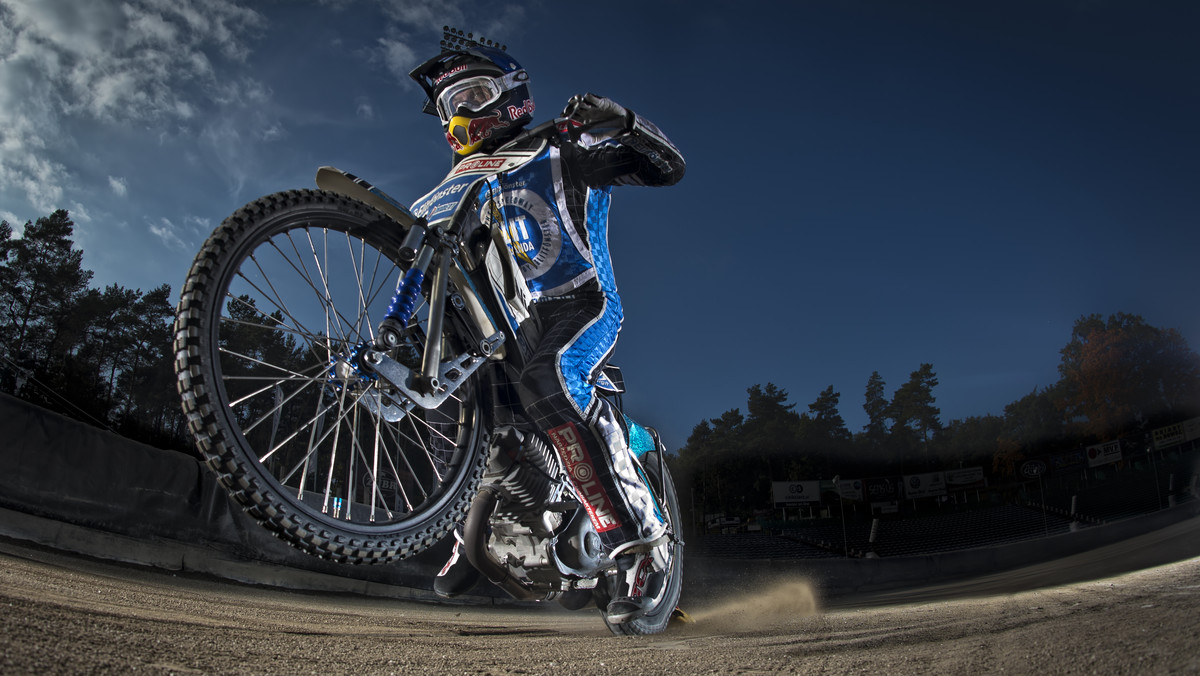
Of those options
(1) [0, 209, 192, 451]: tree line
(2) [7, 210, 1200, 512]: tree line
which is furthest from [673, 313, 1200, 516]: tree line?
(1) [0, 209, 192, 451]: tree line

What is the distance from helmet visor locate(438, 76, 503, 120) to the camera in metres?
3.71

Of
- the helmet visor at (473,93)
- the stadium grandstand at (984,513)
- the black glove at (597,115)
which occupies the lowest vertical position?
the stadium grandstand at (984,513)

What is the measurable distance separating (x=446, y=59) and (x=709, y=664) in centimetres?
367

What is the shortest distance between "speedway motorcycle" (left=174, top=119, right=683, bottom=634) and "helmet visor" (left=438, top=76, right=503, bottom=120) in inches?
18.3

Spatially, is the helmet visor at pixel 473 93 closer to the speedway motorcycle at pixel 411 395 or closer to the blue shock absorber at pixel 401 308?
the speedway motorcycle at pixel 411 395

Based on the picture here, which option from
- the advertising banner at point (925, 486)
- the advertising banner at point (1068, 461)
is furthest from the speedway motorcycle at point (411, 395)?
the advertising banner at point (1068, 461)

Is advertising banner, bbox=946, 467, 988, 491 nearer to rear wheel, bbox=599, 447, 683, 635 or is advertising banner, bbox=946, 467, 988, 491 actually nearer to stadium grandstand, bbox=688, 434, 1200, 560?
stadium grandstand, bbox=688, 434, 1200, 560

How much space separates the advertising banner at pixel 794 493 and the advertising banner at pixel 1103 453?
629 inches

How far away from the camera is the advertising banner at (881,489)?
132 feet

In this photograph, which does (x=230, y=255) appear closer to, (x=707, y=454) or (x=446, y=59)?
(x=446, y=59)

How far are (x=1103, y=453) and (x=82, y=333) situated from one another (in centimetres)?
4881

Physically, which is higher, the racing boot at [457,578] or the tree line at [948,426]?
the tree line at [948,426]

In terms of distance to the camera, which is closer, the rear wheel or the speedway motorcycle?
the speedway motorcycle

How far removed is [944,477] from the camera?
40.5m
